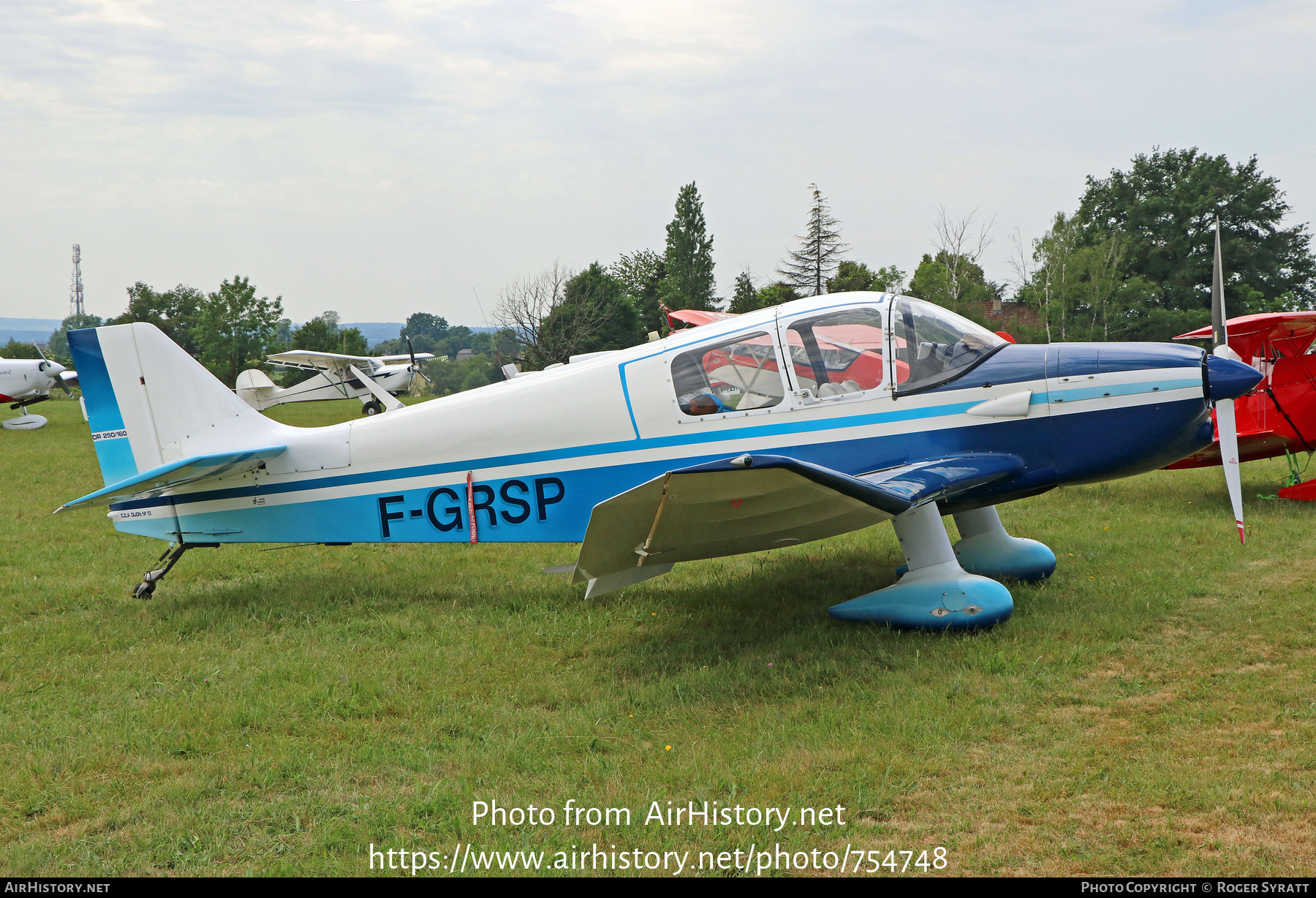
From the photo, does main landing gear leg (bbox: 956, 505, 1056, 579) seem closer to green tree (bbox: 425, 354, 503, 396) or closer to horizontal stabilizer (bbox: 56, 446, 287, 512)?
horizontal stabilizer (bbox: 56, 446, 287, 512)

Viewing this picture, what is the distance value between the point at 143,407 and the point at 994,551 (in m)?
6.79

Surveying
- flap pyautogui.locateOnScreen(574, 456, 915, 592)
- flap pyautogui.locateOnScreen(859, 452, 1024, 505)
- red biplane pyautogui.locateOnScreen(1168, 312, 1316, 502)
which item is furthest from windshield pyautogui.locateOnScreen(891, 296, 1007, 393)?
red biplane pyautogui.locateOnScreen(1168, 312, 1316, 502)

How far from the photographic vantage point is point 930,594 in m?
5.24

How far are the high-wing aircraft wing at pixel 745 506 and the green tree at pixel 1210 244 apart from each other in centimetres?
4697

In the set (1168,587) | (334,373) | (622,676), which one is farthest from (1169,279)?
(622,676)

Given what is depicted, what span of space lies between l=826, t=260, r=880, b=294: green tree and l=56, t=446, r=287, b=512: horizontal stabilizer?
41931 millimetres

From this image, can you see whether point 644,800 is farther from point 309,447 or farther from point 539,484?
point 309,447

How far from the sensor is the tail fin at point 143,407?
6469mm

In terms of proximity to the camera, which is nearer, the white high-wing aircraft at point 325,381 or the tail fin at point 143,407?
the tail fin at point 143,407

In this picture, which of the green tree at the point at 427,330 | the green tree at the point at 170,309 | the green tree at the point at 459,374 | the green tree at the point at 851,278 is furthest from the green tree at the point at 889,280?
the green tree at the point at 427,330

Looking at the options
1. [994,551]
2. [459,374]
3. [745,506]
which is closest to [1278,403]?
[994,551]

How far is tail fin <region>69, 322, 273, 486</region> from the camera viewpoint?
21.2 feet

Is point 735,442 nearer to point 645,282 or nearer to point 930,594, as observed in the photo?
point 930,594

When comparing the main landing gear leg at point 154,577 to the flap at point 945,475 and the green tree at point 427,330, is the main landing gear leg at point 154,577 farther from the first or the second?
the green tree at point 427,330
